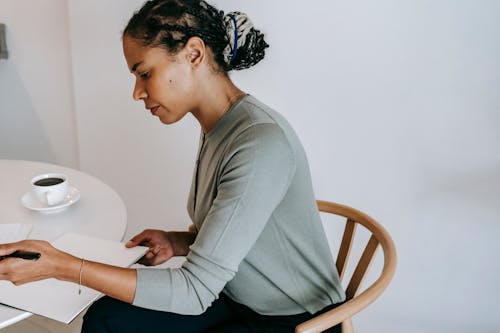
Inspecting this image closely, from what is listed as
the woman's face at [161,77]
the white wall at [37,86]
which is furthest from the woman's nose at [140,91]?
the white wall at [37,86]

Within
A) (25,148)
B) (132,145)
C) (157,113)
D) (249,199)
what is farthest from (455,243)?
(25,148)

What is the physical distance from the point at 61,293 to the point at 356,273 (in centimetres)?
65

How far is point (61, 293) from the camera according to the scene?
0.76 m

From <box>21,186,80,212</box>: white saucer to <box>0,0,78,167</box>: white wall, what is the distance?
1.09 metres

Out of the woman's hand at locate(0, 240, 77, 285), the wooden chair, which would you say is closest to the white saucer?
the woman's hand at locate(0, 240, 77, 285)

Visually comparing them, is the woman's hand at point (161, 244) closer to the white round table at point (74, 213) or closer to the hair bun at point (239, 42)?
the white round table at point (74, 213)

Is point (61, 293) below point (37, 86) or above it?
below

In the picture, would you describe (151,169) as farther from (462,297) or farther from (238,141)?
(462,297)

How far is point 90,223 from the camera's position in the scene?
3.26 ft

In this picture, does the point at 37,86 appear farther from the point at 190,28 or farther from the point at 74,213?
the point at 190,28

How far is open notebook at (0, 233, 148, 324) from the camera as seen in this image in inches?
28.2

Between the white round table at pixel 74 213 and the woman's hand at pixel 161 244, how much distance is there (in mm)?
69

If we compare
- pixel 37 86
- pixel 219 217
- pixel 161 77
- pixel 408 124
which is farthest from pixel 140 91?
pixel 37 86

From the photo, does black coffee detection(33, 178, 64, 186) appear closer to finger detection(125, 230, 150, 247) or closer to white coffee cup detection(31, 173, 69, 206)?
white coffee cup detection(31, 173, 69, 206)
